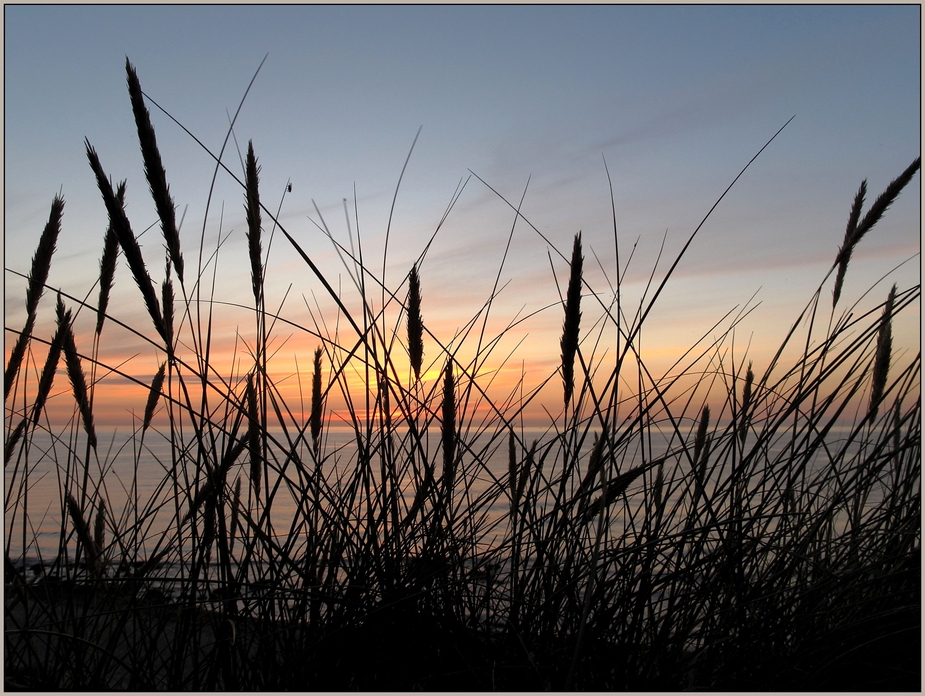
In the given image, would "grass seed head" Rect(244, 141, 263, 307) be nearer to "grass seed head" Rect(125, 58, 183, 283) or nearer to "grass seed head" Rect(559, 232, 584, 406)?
"grass seed head" Rect(125, 58, 183, 283)

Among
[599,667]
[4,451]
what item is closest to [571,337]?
[599,667]

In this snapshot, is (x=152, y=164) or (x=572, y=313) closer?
(x=152, y=164)

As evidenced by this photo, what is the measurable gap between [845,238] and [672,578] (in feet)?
3.93

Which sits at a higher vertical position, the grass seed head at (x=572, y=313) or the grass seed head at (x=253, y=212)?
the grass seed head at (x=253, y=212)

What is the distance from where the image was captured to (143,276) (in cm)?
129

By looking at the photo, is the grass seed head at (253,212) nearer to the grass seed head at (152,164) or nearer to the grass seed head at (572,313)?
the grass seed head at (152,164)

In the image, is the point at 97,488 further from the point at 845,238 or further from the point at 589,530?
the point at 845,238

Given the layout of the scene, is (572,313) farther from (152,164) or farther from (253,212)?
(152,164)

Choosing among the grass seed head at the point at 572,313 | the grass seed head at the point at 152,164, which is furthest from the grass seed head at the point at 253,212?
the grass seed head at the point at 572,313

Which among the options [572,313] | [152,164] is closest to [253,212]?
[152,164]

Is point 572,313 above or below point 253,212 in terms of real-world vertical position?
below

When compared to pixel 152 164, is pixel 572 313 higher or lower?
lower

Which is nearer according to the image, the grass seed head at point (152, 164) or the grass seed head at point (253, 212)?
the grass seed head at point (152, 164)

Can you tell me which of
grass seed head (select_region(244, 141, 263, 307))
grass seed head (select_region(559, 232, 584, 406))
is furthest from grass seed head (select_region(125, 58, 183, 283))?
grass seed head (select_region(559, 232, 584, 406))
